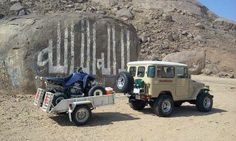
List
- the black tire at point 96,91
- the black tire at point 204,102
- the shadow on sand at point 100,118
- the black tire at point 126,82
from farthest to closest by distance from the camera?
the black tire at point 204,102
the black tire at point 126,82
the black tire at point 96,91
the shadow on sand at point 100,118

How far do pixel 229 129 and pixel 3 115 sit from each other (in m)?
6.73

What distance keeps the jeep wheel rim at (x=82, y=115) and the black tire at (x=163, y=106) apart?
2.59m

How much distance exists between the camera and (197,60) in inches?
1321

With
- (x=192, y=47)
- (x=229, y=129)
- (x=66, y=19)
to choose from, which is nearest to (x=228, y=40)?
(x=192, y=47)

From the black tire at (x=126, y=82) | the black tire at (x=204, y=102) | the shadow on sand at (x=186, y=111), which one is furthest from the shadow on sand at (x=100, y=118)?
the black tire at (x=204, y=102)

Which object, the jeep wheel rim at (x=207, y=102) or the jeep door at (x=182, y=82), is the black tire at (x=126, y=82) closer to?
the jeep door at (x=182, y=82)

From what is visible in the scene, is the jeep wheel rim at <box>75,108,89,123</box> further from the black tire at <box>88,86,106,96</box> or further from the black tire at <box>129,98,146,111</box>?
the black tire at <box>129,98,146,111</box>

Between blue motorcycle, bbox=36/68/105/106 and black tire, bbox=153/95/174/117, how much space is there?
6.35 ft

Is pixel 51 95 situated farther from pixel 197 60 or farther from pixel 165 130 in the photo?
pixel 197 60

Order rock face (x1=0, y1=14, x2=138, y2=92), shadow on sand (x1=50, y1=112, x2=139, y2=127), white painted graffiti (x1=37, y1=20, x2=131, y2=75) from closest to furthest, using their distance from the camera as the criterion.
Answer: shadow on sand (x1=50, y1=112, x2=139, y2=127) → rock face (x1=0, y1=14, x2=138, y2=92) → white painted graffiti (x1=37, y1=20, x2=131, y2=75)

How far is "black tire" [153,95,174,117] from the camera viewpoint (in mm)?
13634

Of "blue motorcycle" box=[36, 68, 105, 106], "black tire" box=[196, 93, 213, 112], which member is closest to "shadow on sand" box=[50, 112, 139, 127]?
"blue motorcycle" box=[36, 68, 105, 106]

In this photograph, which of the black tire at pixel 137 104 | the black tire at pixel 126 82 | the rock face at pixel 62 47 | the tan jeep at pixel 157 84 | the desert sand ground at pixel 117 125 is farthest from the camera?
the rock face at pixel 62 47

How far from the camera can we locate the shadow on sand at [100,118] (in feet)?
40.4
